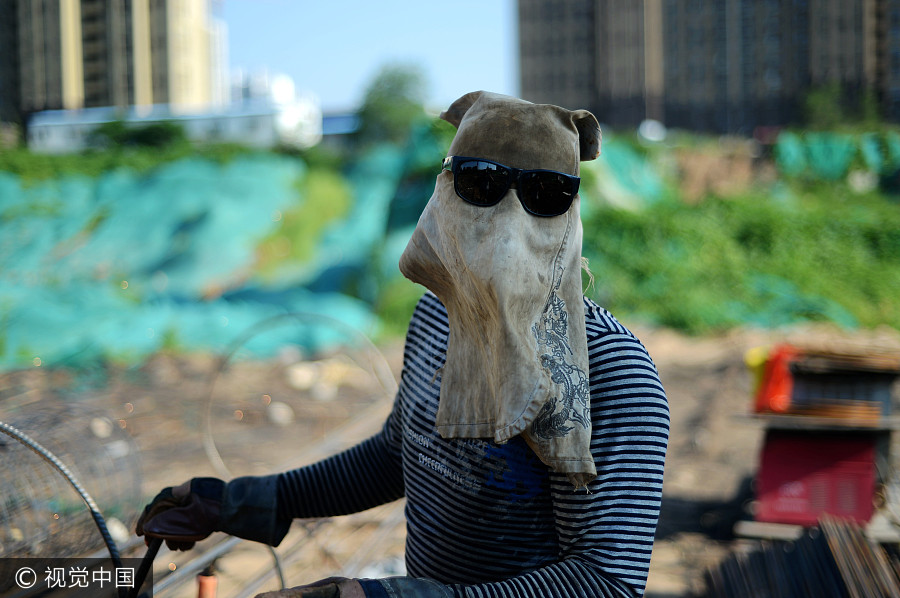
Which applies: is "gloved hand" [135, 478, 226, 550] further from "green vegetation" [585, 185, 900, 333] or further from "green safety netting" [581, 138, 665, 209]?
"green safety netting" [581, 138, 665, 209]

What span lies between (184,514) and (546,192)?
3.36ft

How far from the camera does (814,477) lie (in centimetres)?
493

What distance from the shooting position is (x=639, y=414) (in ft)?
3.97

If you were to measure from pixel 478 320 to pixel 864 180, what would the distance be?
22.8 metres

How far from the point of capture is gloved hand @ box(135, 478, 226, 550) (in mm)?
1600

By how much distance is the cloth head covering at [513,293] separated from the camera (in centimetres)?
113

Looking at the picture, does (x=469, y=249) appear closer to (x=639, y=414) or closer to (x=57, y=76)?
(x=639, y=414)

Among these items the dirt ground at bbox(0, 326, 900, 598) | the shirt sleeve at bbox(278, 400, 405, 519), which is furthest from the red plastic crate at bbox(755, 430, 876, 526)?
the shirt sleeve at bbox(278, 400, 405, 519)

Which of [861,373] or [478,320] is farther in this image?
[861,373]

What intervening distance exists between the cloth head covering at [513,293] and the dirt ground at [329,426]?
2531mm

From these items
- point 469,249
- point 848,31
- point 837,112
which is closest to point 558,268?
point 469,249

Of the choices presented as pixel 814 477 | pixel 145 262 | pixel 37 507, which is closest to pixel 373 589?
pixel 37 507

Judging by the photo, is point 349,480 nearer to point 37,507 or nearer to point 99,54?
point 37,507

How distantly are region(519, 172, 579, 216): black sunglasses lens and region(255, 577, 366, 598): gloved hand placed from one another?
62 centimetres
